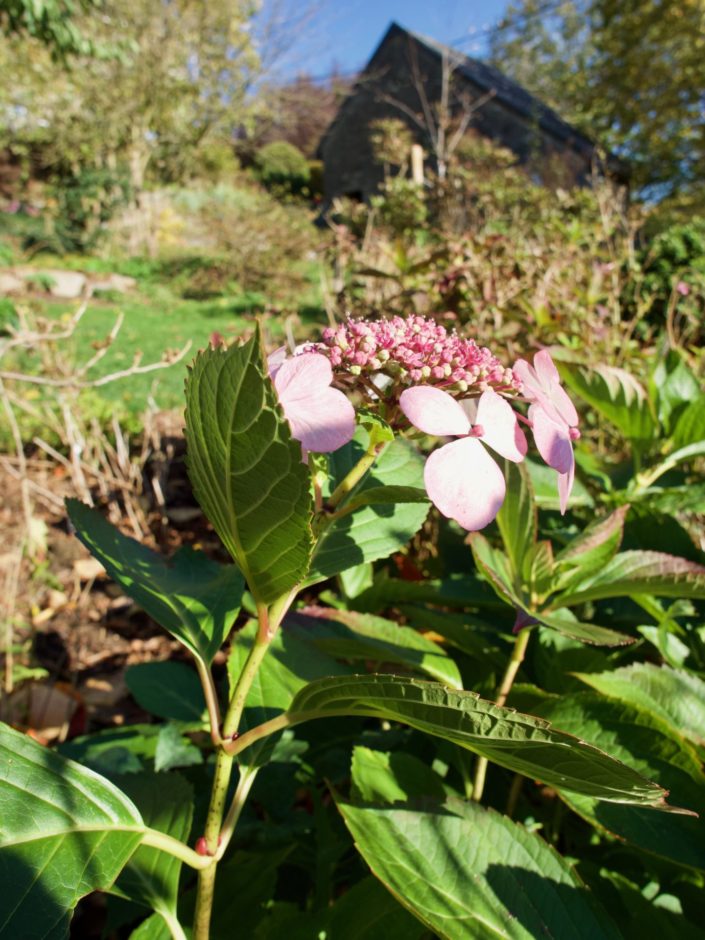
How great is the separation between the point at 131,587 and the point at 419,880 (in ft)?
1.67

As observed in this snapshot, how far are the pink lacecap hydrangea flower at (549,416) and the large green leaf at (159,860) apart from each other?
668mm

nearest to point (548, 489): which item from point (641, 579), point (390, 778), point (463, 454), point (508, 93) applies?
point (641, 579)

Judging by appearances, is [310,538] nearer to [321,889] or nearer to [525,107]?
[321,889]

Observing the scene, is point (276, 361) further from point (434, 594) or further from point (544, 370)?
point (434, 594)

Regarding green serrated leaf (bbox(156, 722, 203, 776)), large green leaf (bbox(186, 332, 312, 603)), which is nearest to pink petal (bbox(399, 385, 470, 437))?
large green leaf (bbox(186, 332, 312, 603))

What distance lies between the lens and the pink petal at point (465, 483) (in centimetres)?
59

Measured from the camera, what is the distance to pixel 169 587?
3.13ft

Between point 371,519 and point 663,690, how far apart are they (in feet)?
1.91

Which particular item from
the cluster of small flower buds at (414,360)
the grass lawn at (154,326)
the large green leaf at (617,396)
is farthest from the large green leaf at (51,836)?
the grass lawn at (154,326)

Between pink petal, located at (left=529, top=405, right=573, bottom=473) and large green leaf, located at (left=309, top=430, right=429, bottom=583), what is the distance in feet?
0.67

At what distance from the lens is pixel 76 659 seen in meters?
2.26

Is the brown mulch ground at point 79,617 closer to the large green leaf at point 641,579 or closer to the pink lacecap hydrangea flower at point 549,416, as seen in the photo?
the large green leaf at point 641,579

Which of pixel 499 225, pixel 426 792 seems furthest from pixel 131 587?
pixel 499 225

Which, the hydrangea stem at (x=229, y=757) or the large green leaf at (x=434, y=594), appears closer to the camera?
the hydrangea stem at (x=229, y=757)
